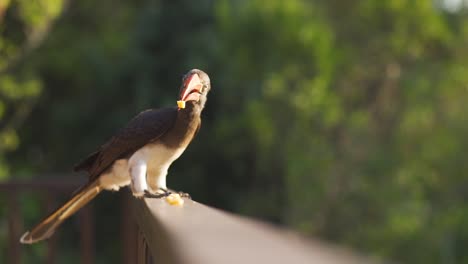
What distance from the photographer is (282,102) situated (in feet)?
48.2

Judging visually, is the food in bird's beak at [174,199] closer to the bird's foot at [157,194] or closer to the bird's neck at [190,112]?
the bird's foot at [157,194]

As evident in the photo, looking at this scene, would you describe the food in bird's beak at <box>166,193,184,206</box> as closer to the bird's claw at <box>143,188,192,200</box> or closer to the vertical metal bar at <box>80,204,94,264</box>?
the bird's claw at <box>143,188,192,200</box>

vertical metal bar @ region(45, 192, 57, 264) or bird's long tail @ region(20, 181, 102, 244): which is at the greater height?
vertical metal bar @ region(45, 192, 57, 264)

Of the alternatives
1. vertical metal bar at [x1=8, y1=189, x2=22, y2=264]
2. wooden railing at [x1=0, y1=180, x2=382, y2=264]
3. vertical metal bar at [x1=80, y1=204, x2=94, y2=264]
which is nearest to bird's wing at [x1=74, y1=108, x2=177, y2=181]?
wooden railing at [x1=0, y1=180, x2=382, y2=264]

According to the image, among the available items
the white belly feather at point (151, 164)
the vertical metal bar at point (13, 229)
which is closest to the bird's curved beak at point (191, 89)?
the white belly feather at point (151, 164)

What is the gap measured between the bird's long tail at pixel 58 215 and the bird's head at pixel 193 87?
47cm

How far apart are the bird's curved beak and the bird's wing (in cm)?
19

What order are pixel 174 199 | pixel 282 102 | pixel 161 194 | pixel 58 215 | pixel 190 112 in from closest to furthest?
pixel 174 199 < pixel 161 194 < pixel 190 112 < pixel 58 215 < pixel 282 102

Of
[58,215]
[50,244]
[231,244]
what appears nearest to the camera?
[231,244]

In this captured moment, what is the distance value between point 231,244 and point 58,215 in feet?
5.98

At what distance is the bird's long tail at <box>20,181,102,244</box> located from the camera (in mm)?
2531

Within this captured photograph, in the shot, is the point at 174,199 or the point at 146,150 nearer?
the point at 174,199

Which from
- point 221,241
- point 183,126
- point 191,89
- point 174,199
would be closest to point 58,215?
point 183,126

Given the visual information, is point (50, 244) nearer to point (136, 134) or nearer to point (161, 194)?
point (136, 134)
